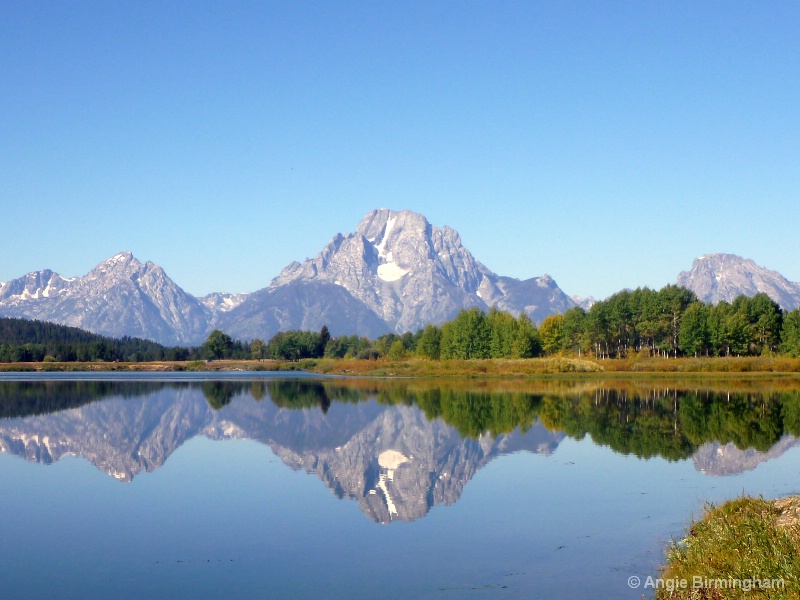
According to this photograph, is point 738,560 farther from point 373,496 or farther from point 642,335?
point 642,335

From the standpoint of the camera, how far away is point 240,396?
83500 millimetres

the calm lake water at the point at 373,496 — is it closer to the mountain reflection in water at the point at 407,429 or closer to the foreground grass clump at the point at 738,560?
the mountain reflection in water at the point at 407,429

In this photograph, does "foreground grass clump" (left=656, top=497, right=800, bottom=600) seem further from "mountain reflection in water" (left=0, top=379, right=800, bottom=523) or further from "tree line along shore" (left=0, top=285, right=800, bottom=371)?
"tree line along shore" (left=0, top=285, right=800, bottom=371)

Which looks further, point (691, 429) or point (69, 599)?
point (691, 429)

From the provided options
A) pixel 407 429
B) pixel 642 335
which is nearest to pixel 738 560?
pixel 407 429

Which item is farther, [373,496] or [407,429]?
[407,429]

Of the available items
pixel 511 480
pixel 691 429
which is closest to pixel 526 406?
pixel 691 429

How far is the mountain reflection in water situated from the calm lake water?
0.22m

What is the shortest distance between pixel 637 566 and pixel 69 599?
12.2m

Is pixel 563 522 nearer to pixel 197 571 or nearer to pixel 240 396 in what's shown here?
pixel 197 571

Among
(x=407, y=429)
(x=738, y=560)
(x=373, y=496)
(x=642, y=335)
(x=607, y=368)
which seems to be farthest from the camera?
(x=642, y=335)

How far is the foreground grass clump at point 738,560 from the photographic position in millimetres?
13070

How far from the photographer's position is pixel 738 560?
14250 mm

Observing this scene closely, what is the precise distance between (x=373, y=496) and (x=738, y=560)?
1456 cm
